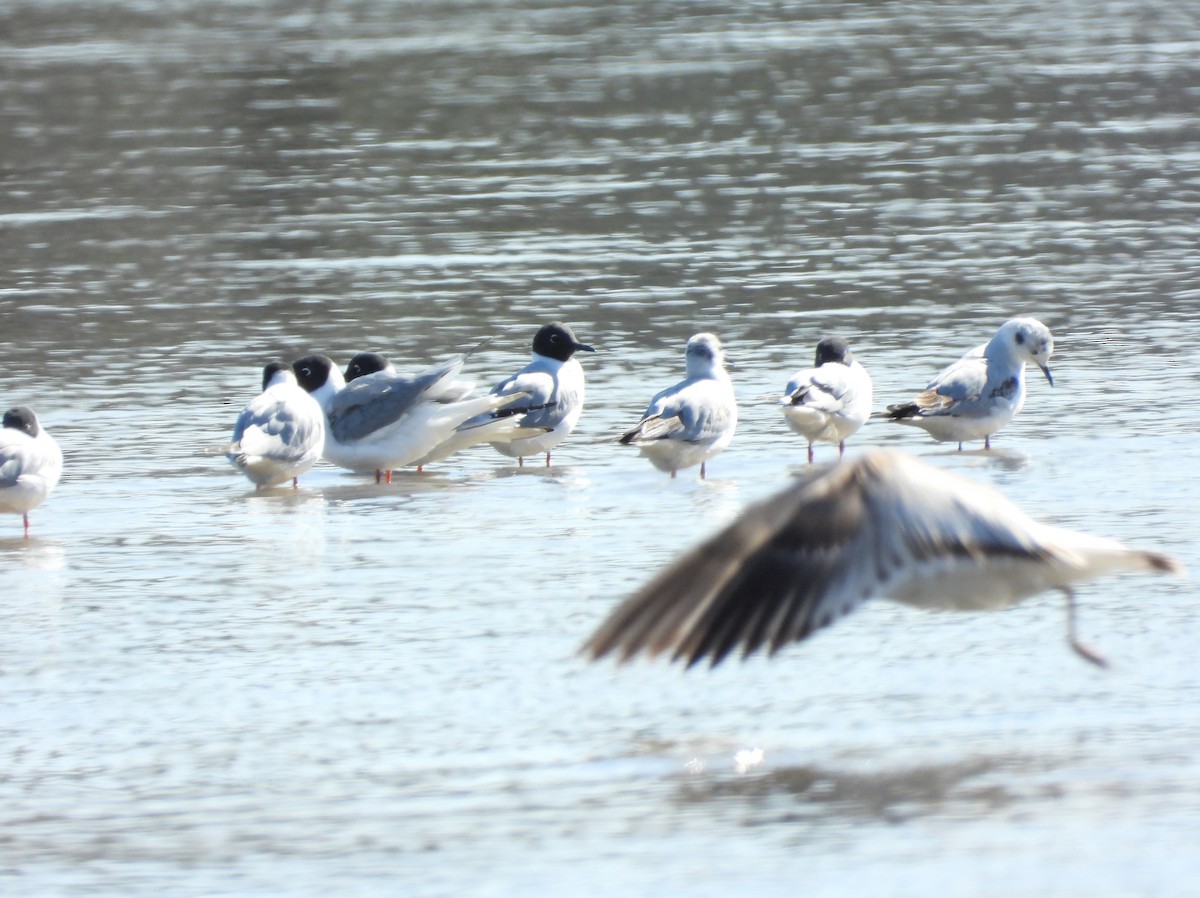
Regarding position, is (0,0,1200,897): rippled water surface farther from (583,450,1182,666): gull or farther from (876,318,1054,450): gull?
(583,450,1182,666): gull

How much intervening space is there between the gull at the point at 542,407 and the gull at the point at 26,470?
88.2 inches

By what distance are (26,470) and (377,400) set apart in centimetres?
205

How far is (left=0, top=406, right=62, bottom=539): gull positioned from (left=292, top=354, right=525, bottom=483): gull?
1561mm

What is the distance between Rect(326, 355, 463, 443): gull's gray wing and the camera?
437 inches

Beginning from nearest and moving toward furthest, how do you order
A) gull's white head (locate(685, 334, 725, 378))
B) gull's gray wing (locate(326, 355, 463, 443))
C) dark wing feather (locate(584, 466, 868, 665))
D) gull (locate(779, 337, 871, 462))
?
dark wing feather (locate(584, 466, 868, 665)) < gull (locate(779, 337, 871, 462)) < gull's gray wing (locate(326, 355, 463, 443)) < gull's white head (locate(685, 334, 725, 378))

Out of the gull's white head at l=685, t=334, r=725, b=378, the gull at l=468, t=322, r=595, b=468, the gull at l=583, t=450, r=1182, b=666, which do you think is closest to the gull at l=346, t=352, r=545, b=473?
the gull at l=468, t=322, r=595, b=468

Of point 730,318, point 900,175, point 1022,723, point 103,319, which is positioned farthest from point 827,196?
point 1022,723

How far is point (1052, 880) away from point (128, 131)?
20.7 m

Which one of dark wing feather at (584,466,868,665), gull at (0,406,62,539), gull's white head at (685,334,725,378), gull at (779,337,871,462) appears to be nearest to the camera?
dark wing feather at (584,466,868,665)

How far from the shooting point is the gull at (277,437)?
1054 cm

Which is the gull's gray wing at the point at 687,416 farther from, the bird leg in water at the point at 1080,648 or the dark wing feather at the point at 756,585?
the dark wing feather at the point at 756,585

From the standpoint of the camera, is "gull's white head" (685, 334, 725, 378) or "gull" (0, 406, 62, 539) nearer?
"gull" (0, 406, 62, 539)

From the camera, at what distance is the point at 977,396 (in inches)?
434

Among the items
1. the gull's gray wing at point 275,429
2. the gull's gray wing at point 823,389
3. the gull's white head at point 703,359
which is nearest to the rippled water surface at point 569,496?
the gull's gray wing at point 275,429
